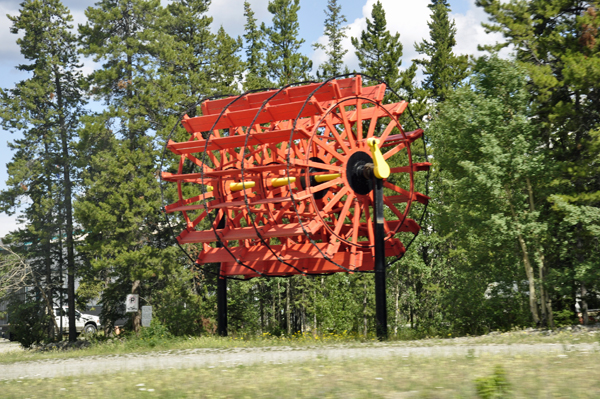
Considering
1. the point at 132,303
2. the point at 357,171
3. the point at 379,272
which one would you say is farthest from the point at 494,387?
the point at 132,303

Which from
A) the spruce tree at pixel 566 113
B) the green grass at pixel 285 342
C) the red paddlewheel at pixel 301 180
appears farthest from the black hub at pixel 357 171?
the spruce tree at pixel 566 113

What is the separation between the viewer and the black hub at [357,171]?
58.1 ft

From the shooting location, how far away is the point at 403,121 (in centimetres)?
3294

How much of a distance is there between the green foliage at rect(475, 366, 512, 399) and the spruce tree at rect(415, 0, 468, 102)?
2919 centimetres

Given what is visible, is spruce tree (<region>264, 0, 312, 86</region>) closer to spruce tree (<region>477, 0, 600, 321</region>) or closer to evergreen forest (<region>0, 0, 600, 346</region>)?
evergreen forest (<region>0, 0, 600, 346</region>)

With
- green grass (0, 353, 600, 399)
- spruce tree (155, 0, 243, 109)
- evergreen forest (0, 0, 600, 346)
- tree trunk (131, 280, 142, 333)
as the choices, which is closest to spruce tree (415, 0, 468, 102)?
evergreen forest (0, 0, 600, 346)

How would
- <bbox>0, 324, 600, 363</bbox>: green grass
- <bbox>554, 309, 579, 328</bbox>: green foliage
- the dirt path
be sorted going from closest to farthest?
1. the dirt path
2. <bbox>0, 324, 600, 363</bbox>: green grass
3. <bbox>554, 309, 579, 328</bbox>: green foliage

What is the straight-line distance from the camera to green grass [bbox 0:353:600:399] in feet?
19.3

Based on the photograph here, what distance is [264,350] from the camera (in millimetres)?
12805

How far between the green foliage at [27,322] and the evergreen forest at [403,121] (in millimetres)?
273

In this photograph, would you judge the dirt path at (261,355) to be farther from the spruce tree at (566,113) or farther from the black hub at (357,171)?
the spruce tree at (566,113)

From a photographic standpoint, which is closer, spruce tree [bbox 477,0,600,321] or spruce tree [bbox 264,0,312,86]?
spruce tree [bbox 477,0,600,321]

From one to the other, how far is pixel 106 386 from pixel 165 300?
60.7ft

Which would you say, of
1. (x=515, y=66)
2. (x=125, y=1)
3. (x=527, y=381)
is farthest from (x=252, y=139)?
(x=125, y=1)
